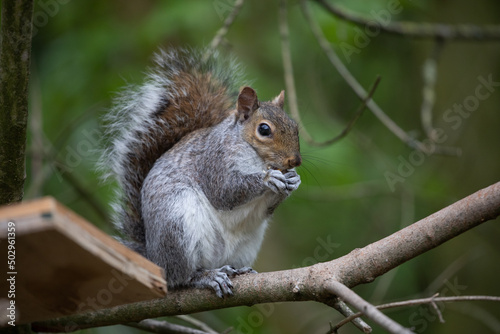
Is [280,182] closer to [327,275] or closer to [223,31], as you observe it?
[327,275]

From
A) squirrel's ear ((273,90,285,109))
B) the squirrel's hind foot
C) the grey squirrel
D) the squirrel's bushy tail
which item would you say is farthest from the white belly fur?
squirrel's ear ((273,90,285,109))

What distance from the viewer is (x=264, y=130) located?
95.7 inches

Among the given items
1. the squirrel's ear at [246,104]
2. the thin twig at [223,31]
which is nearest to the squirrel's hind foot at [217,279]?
the squirrel's ear at [246,104]

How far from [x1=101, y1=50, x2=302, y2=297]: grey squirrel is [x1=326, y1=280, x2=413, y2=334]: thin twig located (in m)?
0.60

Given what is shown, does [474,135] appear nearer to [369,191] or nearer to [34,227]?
[369,191]

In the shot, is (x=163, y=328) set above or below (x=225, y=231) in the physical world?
below

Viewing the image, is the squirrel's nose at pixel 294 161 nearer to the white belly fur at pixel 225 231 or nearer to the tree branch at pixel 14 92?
the white belly fur at pixel 225 231

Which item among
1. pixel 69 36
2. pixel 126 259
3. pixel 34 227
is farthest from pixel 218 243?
pixel 69 36

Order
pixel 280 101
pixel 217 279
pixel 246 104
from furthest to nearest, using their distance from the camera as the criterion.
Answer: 1. pixel 280 101
2. pixel 246 104
3. pixel 217 279

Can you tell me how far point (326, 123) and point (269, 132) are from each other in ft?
4.29

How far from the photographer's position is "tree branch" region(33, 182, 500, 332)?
150cm

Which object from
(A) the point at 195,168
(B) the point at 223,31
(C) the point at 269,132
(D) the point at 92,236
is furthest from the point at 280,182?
(D) the point at 92,236

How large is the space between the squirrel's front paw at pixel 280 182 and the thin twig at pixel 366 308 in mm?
647

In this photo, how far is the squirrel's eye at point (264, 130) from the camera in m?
2.42
